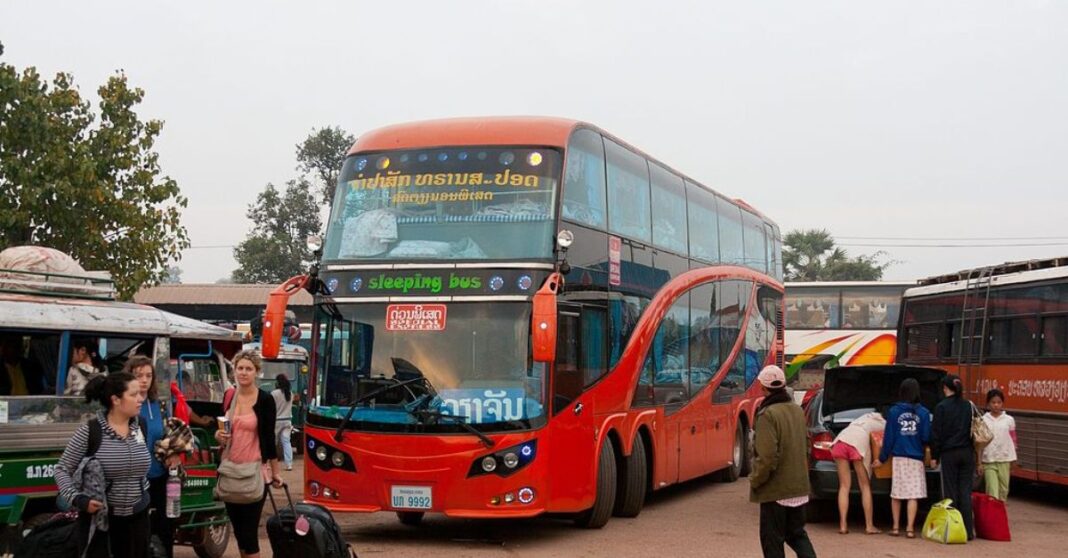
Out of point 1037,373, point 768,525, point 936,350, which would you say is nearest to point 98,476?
point 768,525

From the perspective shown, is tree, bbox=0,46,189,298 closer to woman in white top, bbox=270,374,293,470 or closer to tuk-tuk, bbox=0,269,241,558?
woman in white top, bbox=270,374,293,470

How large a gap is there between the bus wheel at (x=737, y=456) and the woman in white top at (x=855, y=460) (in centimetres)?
602

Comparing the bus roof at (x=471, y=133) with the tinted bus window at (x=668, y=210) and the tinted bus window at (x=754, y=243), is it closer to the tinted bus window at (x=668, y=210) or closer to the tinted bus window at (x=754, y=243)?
the tinted bus window at (x=668, y=210)

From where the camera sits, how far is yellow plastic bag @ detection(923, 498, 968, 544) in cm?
1274

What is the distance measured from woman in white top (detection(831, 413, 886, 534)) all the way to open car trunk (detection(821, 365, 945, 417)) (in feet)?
3.58

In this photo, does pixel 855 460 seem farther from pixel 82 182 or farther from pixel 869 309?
pixel 869 309

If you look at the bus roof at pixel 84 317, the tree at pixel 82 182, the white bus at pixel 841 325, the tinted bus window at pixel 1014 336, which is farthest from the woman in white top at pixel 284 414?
the white bus at pixel 841 325

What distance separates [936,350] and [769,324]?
2.87 metres

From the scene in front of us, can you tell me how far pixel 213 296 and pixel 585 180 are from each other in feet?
114

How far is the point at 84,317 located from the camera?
→ 32.5ft

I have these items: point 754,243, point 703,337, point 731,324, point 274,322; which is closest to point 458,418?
point 274,322

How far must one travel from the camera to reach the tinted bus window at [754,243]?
67.8 feet

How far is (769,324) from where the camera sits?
21531mm

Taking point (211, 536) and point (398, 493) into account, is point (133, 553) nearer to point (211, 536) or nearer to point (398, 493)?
point (211, 536)
